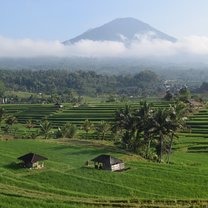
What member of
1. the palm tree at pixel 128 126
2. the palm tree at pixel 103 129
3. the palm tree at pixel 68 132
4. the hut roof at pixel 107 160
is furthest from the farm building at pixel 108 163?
the palm tree at pixel 103 129

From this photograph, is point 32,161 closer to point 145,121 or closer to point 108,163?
point 108,163

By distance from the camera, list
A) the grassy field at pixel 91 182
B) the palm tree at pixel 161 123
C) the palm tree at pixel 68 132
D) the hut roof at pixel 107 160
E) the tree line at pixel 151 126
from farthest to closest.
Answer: the palm tree at pixel 68 132 < the tree line at pixel 151 126 < the palm tree at pixel 161 123 < the hut roof at pixel 107 160 < the grassy field at pixel 91 182

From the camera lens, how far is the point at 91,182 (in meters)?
39.9

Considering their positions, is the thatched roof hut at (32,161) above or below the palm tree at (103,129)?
above

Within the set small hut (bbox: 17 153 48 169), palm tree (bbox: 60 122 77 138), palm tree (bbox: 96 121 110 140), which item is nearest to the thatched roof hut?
small hut (bbox: 17 153 48 169)

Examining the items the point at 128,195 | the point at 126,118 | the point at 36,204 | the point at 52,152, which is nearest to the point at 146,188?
the point at 128,195

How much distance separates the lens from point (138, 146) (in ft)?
185

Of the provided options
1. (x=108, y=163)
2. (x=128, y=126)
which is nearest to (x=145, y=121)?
(x=128, y=126)

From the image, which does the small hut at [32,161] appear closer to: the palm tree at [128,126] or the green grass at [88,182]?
the green grass at [88,182]

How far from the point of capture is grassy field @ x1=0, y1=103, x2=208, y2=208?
34531mm

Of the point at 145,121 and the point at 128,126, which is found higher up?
the point at 145,121

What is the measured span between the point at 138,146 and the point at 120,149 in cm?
257

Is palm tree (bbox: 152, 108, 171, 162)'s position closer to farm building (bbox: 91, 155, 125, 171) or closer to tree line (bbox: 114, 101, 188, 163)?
tree line (bbox: 114, 101, 188, 163)

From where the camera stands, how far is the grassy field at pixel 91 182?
113 ft
